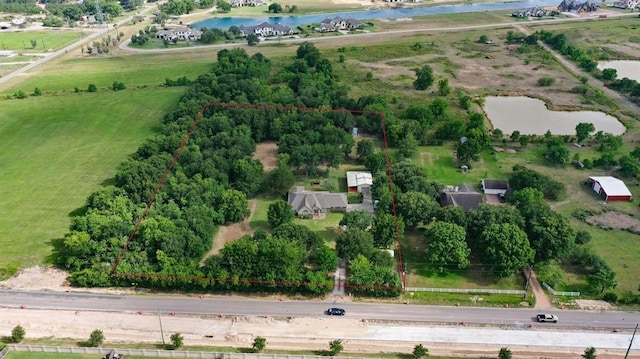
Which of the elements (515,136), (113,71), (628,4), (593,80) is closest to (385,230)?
(515,136)

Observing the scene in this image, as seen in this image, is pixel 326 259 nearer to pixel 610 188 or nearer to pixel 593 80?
pixel 610 188

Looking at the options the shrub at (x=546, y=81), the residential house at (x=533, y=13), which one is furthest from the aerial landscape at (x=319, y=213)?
the residential house at (x=533, y=13)

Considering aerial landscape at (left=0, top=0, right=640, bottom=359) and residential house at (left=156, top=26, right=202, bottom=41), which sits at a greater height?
residential house at (left=156, top=26, right=202, bottom=41)

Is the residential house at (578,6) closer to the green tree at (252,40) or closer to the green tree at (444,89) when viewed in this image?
the green tree at (444,89)

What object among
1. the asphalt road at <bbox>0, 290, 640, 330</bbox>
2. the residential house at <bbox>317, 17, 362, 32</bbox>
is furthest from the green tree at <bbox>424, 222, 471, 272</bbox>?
the residential house at <bbox>317, 17, 362, 32</bbox>

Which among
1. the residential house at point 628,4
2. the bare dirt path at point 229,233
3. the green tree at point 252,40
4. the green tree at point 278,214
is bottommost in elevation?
the bare dirt path at point 229,233

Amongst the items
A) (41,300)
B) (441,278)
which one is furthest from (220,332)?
(441,278)

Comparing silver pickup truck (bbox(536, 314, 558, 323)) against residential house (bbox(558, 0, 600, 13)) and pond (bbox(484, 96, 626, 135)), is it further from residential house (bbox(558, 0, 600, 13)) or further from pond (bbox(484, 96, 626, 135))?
residential house (bbox(558, 0, 600, 13))
